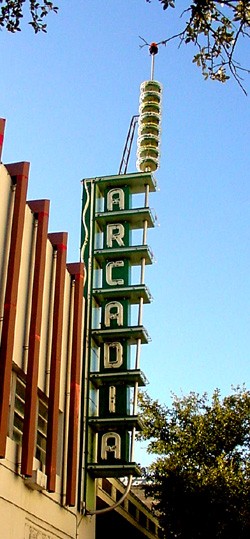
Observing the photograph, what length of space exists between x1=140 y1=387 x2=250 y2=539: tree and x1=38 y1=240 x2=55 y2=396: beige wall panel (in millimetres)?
12760

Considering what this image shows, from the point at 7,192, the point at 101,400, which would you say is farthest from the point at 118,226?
the point at 7,192

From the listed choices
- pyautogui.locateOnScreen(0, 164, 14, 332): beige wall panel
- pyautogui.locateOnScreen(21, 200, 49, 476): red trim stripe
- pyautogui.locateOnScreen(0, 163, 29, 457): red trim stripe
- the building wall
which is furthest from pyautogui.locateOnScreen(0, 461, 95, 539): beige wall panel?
pyautogui.locateOnScreen(0, 164, 14, 332): beige wall panel

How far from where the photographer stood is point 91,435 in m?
25.1

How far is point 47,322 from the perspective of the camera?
74.9 feet

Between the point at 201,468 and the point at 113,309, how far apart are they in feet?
36.0

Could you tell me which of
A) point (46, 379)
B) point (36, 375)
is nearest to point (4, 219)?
point (36, 375)

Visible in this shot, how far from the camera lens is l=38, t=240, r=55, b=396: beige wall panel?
2189cm

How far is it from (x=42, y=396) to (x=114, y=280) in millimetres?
6245

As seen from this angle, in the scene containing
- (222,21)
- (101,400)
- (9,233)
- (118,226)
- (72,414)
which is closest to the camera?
(222,21)

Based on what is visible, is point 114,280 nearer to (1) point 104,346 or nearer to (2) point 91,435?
(1) point 104,346

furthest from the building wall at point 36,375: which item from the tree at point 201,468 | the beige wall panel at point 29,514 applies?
the tree at point 201,468

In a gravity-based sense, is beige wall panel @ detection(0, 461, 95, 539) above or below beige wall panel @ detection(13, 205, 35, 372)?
below

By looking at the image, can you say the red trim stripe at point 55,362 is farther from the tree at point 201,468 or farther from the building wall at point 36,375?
the tree at point 201,468

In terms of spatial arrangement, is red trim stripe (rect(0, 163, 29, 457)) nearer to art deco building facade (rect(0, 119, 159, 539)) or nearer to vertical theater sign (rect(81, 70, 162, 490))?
art deco building facade (rect(0, 119, 159, 539))
